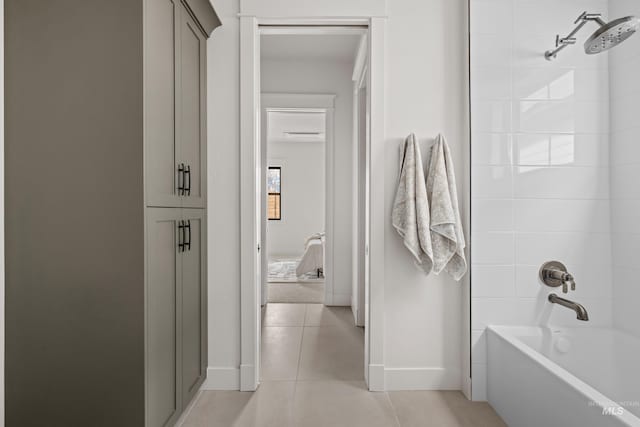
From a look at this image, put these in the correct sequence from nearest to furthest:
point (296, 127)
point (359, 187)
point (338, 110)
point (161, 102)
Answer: point (161, 102) → point (359, 187) → point (338, 110) → point (296, 127)

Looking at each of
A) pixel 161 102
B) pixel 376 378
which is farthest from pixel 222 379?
pixel 161 102

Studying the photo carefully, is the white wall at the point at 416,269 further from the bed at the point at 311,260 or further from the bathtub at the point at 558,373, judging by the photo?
the bed at the point at 311,260

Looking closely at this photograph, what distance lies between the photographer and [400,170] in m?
2.29

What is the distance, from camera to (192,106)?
81.0 inches

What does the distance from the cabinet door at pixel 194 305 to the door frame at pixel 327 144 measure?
1.92 m

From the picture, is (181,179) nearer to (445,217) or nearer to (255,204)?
(255,204)

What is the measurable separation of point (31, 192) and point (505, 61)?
2.43 meters

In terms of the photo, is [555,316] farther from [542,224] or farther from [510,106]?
[510,106]

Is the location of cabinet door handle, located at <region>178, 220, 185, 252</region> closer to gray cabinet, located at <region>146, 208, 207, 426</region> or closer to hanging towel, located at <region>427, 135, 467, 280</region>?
gray cabinet, located at <region>146, 208, 207, 426</region>

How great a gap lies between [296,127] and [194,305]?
5.46 m

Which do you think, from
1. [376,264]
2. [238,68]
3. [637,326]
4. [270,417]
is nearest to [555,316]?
[637,326]

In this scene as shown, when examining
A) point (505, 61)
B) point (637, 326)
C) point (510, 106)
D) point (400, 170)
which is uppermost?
point (505, 61)

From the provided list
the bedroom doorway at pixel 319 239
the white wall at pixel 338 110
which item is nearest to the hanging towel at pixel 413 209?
the bedroom doorway at pixel 319 239

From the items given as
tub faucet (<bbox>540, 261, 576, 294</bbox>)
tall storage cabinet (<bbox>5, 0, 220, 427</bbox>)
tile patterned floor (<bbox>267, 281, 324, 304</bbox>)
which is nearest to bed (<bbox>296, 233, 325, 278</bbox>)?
tile patterned floor (<bbox>267, 281, 324, 304</bbox>)
